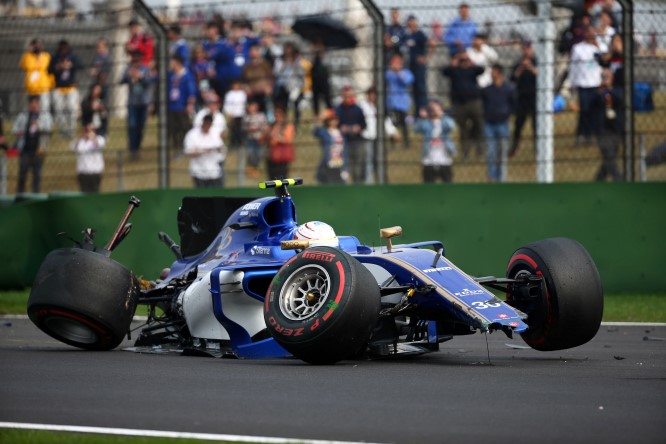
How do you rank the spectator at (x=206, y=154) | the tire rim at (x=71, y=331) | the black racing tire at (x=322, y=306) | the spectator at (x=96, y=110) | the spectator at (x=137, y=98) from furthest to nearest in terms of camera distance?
the spectator at (x=96, y=110) → the spectator at (x=137, y=98) → the spectator at (x=206, y=154) → the tire rim at (x=71, y=331) → the black racing tire at (x=322, y=306)

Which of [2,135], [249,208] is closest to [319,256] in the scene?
[249,208]

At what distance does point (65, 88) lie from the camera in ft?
55.9

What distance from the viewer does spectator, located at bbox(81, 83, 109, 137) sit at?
16.6 m

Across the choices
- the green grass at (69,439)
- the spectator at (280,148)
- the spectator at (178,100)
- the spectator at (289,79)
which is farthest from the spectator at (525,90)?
the green grass at (69,439)

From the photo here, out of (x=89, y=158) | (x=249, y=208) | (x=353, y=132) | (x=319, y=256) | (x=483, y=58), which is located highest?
(x=483, y=58)

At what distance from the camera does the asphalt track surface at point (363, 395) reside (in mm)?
5945

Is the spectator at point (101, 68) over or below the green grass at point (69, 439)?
over

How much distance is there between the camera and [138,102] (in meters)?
16.3

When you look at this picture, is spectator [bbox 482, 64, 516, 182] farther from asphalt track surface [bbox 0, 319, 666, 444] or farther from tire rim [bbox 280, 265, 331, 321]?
tire rim [bbox 280, 265, 331, 321]

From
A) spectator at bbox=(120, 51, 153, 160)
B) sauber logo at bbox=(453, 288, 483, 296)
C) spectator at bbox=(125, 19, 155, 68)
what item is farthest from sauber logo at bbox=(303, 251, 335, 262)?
spectator at bbox=(125, 19, 155, 68)

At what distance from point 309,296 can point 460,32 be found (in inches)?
273

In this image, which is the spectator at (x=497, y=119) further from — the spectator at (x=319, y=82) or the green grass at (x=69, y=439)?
the green grass at (x=69, y=439)

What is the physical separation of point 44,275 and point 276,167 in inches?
256

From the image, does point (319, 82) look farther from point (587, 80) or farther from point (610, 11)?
point (610, 11)
